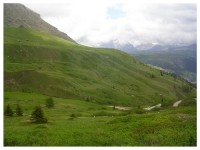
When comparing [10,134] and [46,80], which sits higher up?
[46,80]

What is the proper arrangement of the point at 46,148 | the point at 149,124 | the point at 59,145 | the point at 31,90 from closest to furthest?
the point at 46,148
the point at 59,145
the point at 149,124
the point at 31,90

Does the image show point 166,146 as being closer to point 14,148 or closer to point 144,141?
point 144,141

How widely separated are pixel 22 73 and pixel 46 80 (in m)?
15.6

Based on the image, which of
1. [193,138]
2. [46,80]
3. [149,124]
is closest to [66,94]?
[46,80]

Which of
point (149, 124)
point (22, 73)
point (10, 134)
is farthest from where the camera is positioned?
point (22, 73)

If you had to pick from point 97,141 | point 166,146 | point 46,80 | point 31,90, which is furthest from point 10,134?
point 46,80

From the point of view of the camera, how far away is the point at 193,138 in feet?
134

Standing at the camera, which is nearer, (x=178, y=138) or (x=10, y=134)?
(x=178, y=138)

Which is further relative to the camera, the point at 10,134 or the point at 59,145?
the point at 10,134

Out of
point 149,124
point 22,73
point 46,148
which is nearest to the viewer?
point 46,148

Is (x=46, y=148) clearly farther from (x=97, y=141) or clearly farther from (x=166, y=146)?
(x=166, y=146)

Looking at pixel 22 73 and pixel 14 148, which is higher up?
pixel 22 73

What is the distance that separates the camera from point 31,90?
182 meters

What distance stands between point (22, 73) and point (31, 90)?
20980 mm
